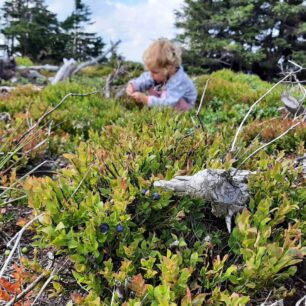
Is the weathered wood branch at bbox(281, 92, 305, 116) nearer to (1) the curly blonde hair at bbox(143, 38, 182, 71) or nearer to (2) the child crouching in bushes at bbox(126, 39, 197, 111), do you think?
(2) the child crouching in bushes at bbox(126, 39, 197, 111)

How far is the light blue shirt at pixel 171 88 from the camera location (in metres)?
6.99

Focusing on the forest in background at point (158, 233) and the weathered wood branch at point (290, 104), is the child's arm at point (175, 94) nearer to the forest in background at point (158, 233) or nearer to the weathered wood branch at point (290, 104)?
the weathered wood branch at point (290, 104)

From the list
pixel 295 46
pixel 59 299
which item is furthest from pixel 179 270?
pixel 295 46

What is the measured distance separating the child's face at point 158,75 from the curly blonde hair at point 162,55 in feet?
0.21

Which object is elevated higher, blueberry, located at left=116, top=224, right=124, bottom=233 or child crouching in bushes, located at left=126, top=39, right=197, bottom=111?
blueberry, located at left=116, top=224, right=124, bottom=233

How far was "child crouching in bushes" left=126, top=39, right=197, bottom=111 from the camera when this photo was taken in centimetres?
712

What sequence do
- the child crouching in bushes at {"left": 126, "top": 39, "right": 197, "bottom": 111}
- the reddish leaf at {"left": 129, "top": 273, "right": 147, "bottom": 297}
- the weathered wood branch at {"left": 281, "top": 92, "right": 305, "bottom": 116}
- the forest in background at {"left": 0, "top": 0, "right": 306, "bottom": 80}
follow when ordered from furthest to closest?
1. the forest in background at {"left": 0, "top": 0, "right": 306, "bottom": 80}
2. the child crouching in bushes at {"left": 126, "top": 39, "right": 197, "bottom": 111}
3. the weathered wood branch at {"left": 281, "top": 92, "right": 305, "bottom": 116}
4. the reddish leaf at {"left": 129, "top": 273, "right": 147, "bottom": 297}

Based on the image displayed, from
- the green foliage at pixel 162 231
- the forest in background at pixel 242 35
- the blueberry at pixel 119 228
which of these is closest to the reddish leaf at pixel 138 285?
the green foliage at pixel 162 231

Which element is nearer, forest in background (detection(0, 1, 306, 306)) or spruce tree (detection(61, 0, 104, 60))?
forest in background (detection(0, 1, 306, 306))

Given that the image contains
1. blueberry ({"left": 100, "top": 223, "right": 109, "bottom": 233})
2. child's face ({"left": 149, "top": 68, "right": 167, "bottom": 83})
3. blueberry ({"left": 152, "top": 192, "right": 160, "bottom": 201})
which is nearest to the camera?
blueberry ({"left": 100, "top": 223, "right": 109, "bottom": 233})

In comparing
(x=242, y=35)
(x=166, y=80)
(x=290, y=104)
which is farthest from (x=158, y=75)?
(x=242, y=35)

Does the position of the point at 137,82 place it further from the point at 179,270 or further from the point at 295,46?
the point at 295,46

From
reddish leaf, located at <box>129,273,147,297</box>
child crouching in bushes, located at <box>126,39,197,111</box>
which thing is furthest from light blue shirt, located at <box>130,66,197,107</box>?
reddish leaf, located at <box>129,273,147,297</box>

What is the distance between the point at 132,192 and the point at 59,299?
61 cm
